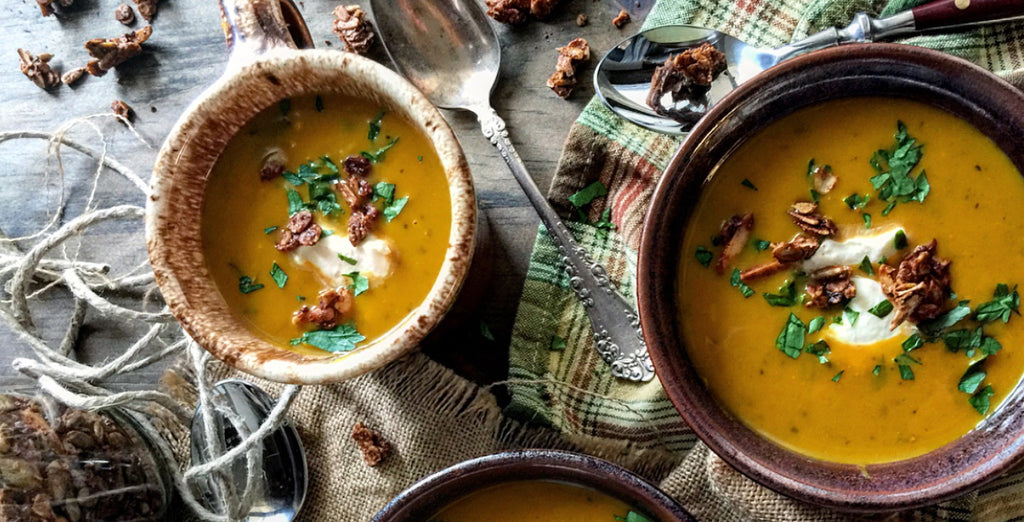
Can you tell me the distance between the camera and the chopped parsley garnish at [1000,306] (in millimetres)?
1735

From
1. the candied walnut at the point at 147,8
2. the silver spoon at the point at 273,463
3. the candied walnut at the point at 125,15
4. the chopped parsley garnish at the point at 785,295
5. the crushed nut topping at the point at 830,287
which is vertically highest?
the candied walnut at the point at 147,8

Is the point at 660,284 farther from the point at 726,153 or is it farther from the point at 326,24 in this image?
the point at 326,24

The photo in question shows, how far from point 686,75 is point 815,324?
612 millimetres

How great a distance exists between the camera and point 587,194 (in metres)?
2.16

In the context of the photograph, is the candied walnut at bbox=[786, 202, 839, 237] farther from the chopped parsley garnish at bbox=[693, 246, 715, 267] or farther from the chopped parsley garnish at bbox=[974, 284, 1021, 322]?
the chopped parsley garnish at bbox=[974, 284, 1021, 322]

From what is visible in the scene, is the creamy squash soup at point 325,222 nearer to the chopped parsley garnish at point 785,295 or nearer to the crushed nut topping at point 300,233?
the crushed nut topping at point 300,233

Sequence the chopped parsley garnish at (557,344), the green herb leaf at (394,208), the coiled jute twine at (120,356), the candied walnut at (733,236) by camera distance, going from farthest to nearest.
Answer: the chopped parsley garnish at (557,344)
the coiled jute twine at (120,356)
the green herb leaf at (394,208)
the candied walnut at (733,236)


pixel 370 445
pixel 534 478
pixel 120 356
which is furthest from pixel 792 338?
pixel 120 356

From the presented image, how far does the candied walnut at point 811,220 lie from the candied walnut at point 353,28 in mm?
1063

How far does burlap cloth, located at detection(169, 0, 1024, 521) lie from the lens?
2.10 metres

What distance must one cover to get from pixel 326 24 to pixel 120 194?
663mm

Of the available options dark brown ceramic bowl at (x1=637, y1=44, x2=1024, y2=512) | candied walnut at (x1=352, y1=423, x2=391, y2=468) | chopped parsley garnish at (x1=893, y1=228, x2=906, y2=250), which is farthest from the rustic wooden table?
chopped parsley garnish at (x1=893, y1=228, x2=906, y2=250)

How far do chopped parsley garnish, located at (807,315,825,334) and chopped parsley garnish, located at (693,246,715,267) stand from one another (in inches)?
8.7

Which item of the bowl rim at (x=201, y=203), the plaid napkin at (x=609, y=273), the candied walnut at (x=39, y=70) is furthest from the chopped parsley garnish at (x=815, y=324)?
the candied walnut at (x=39, y=70)
